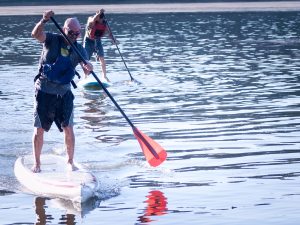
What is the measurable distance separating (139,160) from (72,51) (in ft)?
6.90

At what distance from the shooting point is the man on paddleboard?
39.3 feet

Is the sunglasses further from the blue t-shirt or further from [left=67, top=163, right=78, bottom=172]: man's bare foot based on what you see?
[left=67, top=163, right=78, bottom=172]: man's bare foot

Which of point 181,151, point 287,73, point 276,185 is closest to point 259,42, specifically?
point 287,73

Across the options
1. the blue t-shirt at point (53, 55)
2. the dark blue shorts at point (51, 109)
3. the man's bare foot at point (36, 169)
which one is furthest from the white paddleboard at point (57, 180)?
the blue t-shirt at point (53, 55)

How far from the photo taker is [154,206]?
10875 mm

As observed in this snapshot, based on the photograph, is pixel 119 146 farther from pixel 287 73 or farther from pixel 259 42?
pixel 259 42

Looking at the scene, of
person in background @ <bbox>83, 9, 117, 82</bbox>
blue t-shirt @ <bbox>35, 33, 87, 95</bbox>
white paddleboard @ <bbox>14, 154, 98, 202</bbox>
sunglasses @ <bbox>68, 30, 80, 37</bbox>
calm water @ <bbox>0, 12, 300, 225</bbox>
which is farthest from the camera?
person in background @ <bbox>83, 9, 117, 82</bbox>

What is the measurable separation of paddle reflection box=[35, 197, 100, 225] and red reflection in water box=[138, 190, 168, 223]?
22.6 inches

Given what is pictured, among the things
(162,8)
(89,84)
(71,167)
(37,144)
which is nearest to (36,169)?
(37,144)

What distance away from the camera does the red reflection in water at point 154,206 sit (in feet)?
34.2

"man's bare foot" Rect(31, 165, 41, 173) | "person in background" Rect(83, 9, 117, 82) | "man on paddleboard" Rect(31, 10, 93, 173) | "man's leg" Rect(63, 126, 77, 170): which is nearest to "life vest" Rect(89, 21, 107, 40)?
"person in background" Rect(83, 9, 117, 82)

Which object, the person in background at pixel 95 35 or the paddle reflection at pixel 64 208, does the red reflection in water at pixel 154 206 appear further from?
the person in background at pixel 95 35

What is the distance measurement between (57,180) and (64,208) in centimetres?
74

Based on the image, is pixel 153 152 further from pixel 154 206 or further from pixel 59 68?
pixel 154 206
